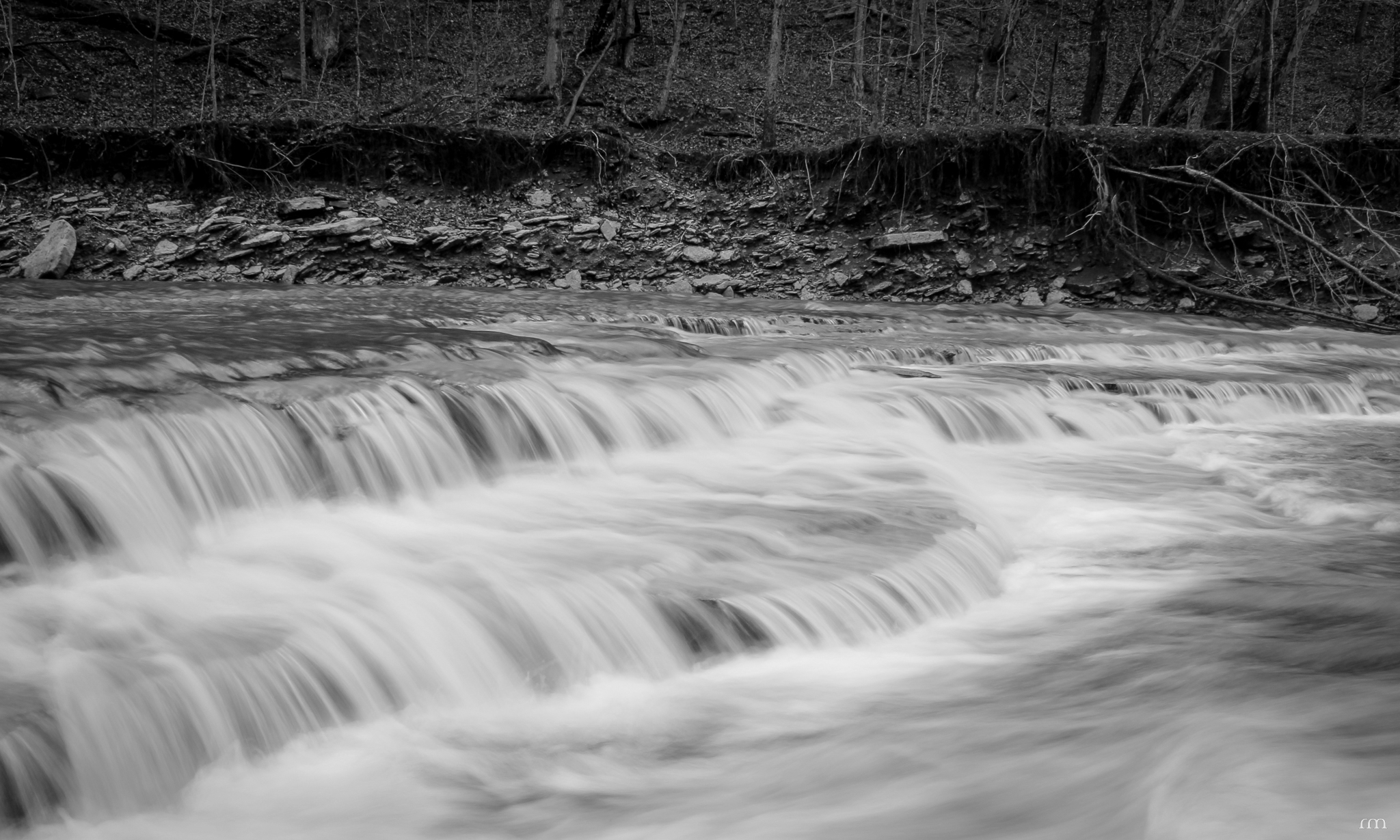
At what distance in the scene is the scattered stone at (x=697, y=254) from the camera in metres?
16.3

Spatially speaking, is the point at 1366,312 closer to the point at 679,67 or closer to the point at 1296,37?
the point at 1296,37

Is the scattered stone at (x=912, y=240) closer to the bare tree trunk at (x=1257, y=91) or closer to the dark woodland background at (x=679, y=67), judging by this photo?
the dark woodland background at (x=679, y=67)

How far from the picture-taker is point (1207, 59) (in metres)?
16.9

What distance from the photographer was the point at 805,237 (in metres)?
16.5

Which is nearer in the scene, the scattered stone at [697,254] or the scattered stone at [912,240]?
the scattered stone at [912,240]

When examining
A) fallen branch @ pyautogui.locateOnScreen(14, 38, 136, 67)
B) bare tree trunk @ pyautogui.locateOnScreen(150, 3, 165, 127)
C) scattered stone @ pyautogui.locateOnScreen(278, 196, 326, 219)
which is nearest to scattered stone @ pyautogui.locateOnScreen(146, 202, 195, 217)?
scattered stone @ pyautogui.locateOnScreen(278, 196, 326, 219)

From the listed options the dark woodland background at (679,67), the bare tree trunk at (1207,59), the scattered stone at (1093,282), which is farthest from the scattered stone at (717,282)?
the bare tree trunk at (1207,59)

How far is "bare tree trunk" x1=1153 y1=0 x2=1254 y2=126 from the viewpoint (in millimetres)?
14875

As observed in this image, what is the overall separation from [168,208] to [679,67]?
1415 cm

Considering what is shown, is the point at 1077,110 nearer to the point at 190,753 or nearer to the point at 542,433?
the point at 542,433

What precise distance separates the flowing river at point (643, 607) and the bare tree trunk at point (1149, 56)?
35.5ft

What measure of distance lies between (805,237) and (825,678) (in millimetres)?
13386

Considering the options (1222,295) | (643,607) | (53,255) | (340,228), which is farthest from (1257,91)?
(53,255)

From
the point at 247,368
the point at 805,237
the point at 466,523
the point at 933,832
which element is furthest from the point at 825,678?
the point at 805,237
